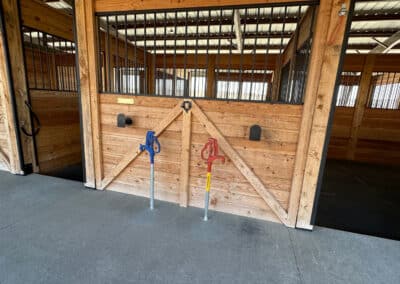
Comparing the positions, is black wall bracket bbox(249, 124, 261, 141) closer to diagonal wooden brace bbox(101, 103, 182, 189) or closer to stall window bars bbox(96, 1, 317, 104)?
diagonal wooden brace bbox(101, 103, 182, 189)

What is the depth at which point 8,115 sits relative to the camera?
2.82 m

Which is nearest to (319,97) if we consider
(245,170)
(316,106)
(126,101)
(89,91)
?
(316,106)

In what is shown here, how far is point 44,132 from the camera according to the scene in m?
3.28

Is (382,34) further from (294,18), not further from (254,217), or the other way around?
(254,217)

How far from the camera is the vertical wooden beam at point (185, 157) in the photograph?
218cm

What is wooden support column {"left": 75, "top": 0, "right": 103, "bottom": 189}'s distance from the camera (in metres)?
2.25

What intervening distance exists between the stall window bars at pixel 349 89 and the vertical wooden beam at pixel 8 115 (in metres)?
6.52

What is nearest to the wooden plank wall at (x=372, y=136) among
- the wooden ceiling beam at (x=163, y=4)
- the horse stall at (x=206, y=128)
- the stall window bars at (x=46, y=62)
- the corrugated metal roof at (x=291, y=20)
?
the corrugated metal roof at (x=291, y=20)

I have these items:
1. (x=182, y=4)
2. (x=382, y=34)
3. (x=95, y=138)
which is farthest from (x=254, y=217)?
(x=382, y=34)

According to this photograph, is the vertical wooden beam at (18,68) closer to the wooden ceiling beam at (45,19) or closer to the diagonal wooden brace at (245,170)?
the wooden ceiling beam at (45,19)

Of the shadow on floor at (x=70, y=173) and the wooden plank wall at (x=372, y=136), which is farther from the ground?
the wooden plank wall at (x=372, y=136)

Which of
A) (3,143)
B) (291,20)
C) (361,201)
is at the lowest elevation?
(361,201)

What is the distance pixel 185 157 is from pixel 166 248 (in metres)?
0.93

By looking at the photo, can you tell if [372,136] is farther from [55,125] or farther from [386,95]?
[55,125]
